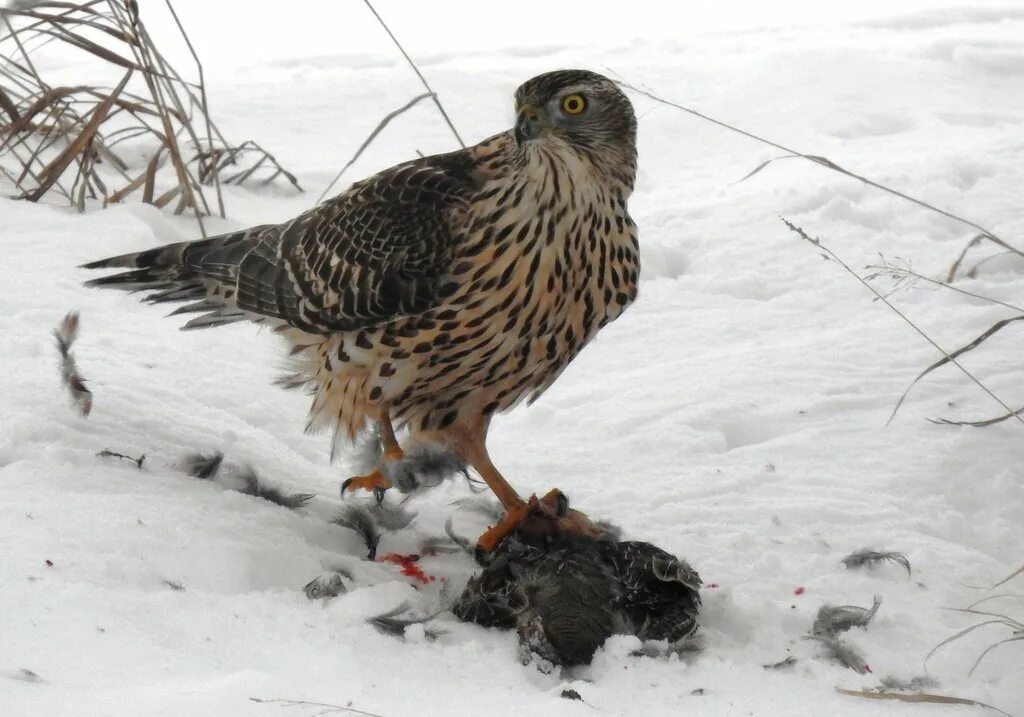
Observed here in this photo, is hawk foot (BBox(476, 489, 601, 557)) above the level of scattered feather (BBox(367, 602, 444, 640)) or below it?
below

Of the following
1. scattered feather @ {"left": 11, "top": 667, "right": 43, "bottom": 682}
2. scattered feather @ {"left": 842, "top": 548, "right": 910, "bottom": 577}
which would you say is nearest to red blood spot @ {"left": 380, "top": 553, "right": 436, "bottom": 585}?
scattered feather @ {"left": 842, "top": 548, "right": 910, "bottom": 577}

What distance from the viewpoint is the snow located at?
250 cm

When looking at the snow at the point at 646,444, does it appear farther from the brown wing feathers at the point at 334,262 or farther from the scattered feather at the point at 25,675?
the brown wing feathers at the point at 334,262

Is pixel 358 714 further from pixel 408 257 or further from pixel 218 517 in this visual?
pixel 408 257

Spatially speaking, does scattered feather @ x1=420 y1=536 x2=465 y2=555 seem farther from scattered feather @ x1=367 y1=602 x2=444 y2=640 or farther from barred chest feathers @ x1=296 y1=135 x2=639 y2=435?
scattered feather @ x1=367 y1=602 x2=444 y2=640

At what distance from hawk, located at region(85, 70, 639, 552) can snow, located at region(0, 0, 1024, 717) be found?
302 mm

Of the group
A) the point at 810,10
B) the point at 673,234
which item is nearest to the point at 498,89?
the point at 673,234

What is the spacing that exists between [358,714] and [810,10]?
9277 mm

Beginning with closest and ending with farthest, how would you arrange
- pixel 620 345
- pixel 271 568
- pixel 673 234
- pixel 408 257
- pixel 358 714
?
pixel 358 714
pixel 271 568
pixel 408 257
pixel 620 345
pixel 673 234

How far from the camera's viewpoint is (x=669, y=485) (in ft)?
12.1

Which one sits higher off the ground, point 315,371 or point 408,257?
point 408,257

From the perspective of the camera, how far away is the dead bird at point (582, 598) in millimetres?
2729

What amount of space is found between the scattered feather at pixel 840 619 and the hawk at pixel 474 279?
2.22ft

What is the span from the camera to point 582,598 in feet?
9.36
